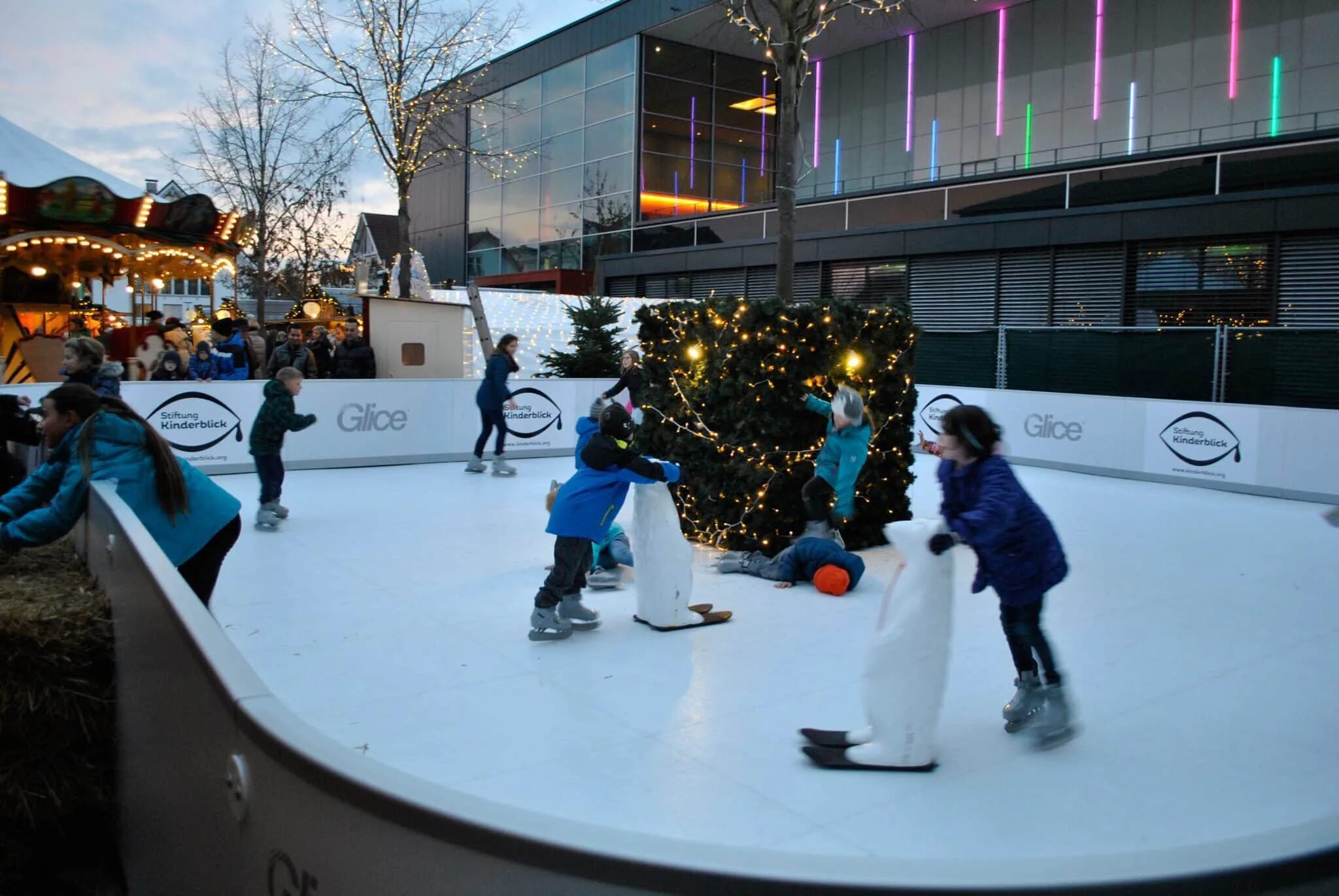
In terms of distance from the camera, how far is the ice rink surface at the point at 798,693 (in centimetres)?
381

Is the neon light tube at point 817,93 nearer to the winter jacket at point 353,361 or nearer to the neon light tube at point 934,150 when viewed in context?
the neon light tube at point 934,150

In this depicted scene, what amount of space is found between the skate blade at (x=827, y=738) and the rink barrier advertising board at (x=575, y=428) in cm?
763

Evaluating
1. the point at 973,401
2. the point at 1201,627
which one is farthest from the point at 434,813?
the point at 973,401

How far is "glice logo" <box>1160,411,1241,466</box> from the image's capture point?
41.5 ft

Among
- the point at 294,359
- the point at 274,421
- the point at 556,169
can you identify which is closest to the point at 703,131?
the point at 556,169

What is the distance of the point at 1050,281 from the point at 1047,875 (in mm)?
19741

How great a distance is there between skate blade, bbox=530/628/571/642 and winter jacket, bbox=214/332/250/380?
9.93m

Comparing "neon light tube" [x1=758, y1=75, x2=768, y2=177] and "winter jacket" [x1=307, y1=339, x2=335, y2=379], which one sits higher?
"neon light tube" [x1=758, y1=75, x2=768, y2=177]

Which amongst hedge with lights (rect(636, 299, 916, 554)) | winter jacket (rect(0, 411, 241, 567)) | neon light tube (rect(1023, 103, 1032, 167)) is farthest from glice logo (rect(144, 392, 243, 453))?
neon light tube (rect(1023, 103, 1032, 167))

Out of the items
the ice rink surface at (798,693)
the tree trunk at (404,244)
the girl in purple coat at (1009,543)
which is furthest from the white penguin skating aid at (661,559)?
the tree trunk at (404,244)

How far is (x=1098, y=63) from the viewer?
80.8 ft

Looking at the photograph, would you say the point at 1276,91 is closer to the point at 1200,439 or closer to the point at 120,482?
the point at 1200,439

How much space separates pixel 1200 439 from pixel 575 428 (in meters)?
8.28

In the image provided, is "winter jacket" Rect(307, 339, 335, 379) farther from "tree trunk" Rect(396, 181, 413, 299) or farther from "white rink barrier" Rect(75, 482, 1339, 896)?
"white rink barrier" Rect(75, 482, 1339, 896)
